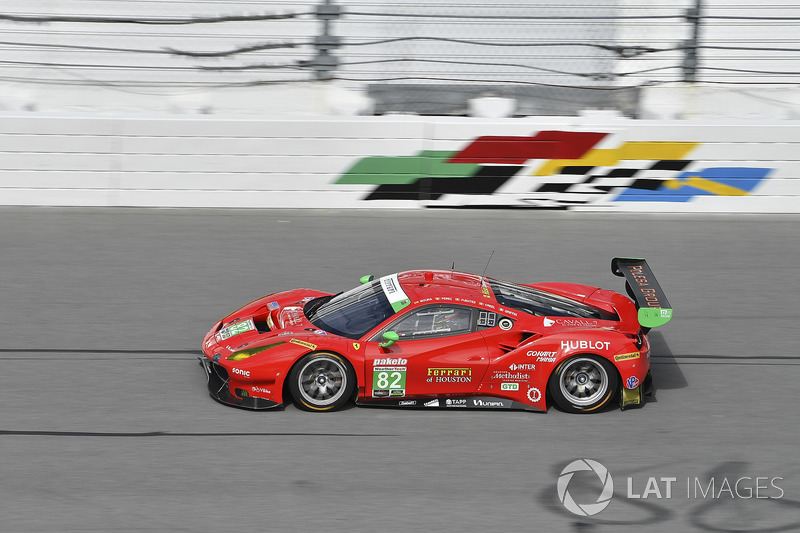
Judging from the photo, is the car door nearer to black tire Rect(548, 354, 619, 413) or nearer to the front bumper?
black tire Rect(548, 354, 619, 413)

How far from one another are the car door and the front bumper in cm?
77

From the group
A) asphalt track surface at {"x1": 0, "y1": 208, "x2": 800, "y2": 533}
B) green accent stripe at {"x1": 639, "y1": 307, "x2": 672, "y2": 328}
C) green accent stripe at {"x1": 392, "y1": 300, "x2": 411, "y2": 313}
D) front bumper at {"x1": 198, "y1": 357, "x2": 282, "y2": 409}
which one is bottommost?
asphalt track surface at {"x1": 0, "y1": 208, "x2": 800, "y2": 533}

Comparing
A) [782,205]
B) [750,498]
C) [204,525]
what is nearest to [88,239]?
[204,525]

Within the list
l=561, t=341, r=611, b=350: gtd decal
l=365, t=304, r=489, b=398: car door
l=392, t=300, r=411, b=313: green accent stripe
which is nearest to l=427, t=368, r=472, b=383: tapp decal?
l=365, t=304, r=489, b=398: car door

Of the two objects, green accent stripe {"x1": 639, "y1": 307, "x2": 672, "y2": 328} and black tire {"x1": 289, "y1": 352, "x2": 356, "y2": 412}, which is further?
green accent stripe {"x1": 639, "y1": 307, "x2": 672, "y2": 328}

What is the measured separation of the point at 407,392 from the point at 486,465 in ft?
3.03

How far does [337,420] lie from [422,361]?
73cm

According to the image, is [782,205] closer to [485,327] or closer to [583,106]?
[583,106]

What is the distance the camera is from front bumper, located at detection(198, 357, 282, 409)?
6559 millimetres

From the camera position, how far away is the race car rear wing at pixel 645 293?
7.00 m

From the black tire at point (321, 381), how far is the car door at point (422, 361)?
0.54 ft

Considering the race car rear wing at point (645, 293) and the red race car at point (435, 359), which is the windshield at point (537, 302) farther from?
the race car rear wing at point (645, 293)

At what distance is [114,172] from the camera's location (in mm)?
11734

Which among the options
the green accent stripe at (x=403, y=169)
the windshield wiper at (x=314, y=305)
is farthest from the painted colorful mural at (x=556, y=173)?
the windshield wiper at (x=314, y=305)
